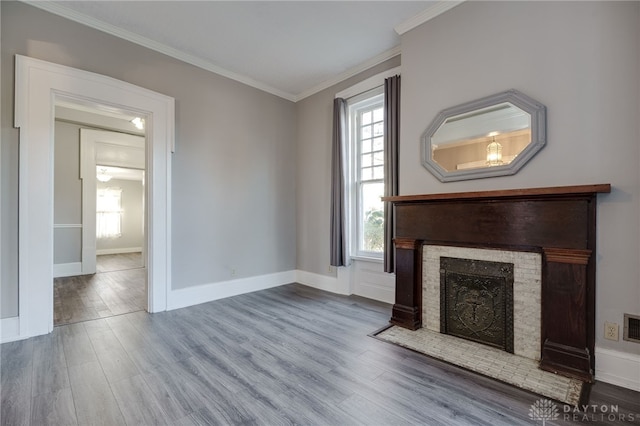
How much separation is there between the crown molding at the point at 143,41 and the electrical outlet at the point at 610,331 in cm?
453

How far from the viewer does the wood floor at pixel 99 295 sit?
124 inches

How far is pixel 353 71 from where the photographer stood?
3.79 meters

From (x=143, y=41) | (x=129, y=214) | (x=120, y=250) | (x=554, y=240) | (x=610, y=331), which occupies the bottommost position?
(x=120, y=250)

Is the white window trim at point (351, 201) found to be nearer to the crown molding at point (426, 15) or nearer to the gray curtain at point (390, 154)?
the gray curtain at point (390, 154)

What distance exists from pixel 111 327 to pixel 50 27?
2934mm

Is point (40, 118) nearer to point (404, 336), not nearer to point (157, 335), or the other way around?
point (157, 335)

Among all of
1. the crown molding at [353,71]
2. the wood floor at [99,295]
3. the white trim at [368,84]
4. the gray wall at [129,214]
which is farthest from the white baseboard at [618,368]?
the gray wall at [129,214]

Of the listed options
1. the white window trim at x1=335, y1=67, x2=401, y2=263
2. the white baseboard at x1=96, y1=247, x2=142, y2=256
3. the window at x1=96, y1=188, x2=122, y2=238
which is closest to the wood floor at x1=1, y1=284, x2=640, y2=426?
the white window trim at x1=335, y1=67, x2=401, y2=263

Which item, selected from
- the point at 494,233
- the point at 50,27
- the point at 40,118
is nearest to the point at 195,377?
the point at 494,233

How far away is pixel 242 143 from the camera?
404 centimetres

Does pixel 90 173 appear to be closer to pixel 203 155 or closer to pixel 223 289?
pixel 203 155

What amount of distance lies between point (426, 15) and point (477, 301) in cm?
275

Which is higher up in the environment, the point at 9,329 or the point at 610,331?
the point at 610,331

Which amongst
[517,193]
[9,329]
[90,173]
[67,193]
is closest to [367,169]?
[517,193]
